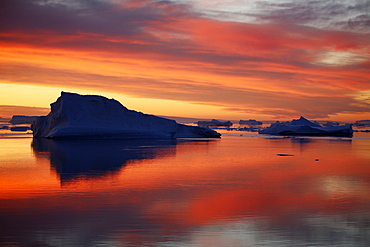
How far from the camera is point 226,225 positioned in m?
4.07

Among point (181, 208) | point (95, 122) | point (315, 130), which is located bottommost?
point (181, 208)

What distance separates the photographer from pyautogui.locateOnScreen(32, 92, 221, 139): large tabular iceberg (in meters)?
24.6

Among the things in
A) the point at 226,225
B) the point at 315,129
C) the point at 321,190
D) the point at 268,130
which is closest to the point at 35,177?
the point at 226,225

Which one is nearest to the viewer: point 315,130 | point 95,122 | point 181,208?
point 181,208

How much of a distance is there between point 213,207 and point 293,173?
4.33 meters

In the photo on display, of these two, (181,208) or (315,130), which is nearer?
(181,208)

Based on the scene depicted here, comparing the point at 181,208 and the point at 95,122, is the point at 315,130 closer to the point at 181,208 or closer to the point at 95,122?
the point at 95,122

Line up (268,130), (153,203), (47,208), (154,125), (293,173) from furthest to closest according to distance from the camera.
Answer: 1. (268,130)
2. (154,125)
3. (293,173)
4. (153,203)
5. (47,208)

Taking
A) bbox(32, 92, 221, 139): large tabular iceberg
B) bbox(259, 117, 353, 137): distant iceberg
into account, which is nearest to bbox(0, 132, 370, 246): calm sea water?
bbox(32, 92, 221, 139): large tabular iceberg

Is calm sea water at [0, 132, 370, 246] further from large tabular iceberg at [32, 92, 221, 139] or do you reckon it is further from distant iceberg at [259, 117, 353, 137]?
distant iceberg at [259, 117, 353, 137]

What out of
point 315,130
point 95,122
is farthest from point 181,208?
point 315,130

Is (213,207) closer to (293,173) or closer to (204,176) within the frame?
(204,176)

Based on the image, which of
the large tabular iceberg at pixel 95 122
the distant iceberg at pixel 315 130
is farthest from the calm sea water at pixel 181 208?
the distant iceberg at pixel 315 130

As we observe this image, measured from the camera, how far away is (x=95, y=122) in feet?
84.2
